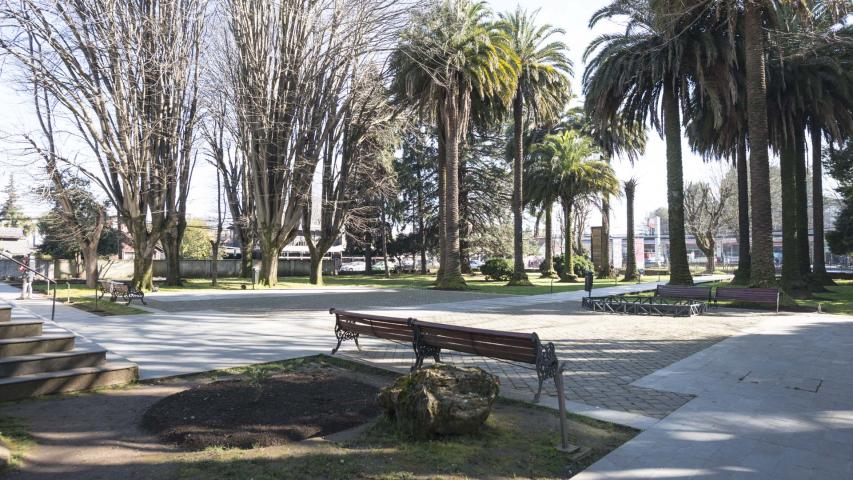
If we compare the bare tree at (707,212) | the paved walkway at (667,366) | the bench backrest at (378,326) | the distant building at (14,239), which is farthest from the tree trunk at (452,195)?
the distant building at (14,239)

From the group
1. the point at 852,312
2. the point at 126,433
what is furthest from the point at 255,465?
the point at 852,312

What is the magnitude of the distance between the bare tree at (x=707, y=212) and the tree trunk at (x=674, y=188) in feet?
107

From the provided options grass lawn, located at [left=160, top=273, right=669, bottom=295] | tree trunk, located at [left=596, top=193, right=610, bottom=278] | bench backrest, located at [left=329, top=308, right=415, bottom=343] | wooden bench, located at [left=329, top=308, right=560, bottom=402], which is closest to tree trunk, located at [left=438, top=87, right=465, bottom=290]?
grass lawn, located at [left=160, top=273, right=669, bottom=295]

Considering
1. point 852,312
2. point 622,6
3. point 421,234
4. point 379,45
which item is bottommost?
point 852,312

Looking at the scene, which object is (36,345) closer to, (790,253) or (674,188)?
(674,188)

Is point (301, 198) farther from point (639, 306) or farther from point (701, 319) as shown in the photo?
point (701, 319)

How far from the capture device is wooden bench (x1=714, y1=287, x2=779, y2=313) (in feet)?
50.1

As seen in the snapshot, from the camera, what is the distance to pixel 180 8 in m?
22.5

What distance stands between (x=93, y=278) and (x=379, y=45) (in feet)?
67.1

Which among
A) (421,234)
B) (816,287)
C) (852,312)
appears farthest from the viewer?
(421,234)

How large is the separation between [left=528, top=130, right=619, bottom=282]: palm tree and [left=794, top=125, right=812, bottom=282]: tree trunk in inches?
484

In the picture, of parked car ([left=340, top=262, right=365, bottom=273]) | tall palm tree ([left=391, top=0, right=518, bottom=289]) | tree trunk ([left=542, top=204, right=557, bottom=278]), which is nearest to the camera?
tall palm tree ([left=391, top=0, right=518, bottom=289])

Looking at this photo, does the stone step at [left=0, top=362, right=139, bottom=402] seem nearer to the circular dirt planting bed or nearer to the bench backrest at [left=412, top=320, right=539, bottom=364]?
the circular dirt planting bed

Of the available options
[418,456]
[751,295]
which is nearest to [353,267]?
[751,295]
